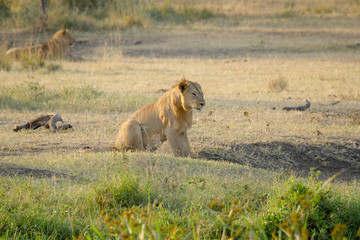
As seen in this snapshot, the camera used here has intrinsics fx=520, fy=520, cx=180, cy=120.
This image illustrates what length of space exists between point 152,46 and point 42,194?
13.9 meters

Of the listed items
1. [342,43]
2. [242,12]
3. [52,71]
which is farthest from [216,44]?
[242,12]

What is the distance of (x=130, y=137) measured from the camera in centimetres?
655

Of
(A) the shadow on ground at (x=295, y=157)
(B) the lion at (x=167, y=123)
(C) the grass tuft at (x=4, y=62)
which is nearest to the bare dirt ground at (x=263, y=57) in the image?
(A) the shadow on ground at (x=295, y=157)

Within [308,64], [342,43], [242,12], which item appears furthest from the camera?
[242,12]

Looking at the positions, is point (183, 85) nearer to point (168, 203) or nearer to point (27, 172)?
point (168, 203)

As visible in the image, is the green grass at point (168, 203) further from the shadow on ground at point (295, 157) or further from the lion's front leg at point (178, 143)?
the shadow on ground at point (295, 157)

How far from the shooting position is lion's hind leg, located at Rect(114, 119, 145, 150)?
655cm

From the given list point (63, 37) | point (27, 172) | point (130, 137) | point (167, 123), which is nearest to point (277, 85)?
point (167, 123)

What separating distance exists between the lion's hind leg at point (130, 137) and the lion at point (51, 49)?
27.4 ft

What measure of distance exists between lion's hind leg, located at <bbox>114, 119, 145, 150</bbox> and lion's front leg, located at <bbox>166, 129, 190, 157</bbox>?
39cm

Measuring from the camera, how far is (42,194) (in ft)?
15.0

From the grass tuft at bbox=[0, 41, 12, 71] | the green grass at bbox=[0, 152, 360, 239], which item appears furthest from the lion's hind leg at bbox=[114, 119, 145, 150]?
the grass tuft at bbox=[0, 41, 12, 71]

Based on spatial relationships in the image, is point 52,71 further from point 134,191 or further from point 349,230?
point 349,230

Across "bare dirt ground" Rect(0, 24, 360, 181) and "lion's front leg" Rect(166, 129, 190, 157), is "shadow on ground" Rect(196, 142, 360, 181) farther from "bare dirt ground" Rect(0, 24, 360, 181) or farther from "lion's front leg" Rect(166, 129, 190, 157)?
"lion's front leg" Rect(166, 129, 190, 157)
